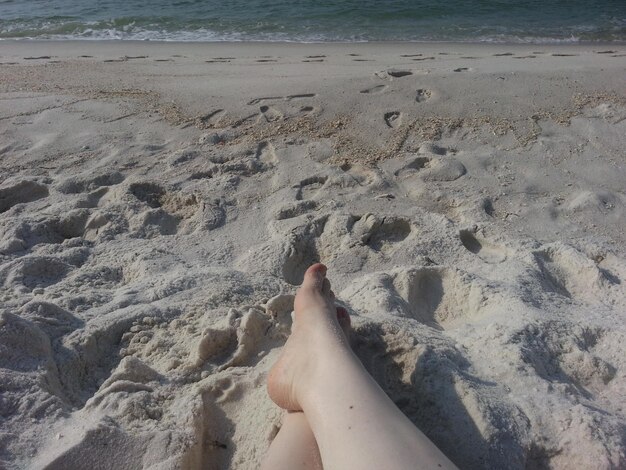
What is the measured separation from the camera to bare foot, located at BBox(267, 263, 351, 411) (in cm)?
143

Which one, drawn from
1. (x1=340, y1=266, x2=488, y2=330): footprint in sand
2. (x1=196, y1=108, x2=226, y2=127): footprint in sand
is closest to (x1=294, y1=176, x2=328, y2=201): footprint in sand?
(x1=340, y1=266, x2=488, y2=330): footprint in sand

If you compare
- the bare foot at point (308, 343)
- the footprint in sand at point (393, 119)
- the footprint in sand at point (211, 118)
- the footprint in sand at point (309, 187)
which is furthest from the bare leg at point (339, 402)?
the footprint in sand at point (211, 118)

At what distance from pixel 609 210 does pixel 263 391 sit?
1889mm

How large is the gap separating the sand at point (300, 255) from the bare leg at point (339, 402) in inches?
5.2

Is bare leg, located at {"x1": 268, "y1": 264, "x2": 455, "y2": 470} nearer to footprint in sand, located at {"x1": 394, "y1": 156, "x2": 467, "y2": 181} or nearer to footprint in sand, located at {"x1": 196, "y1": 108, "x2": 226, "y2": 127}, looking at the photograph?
footprint in sand, located at {"x1": 394, "y1": 156, "x2": 467, "y2": 181}

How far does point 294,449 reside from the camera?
4.27 ft

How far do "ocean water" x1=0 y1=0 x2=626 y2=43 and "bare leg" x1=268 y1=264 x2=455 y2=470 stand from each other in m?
6.04

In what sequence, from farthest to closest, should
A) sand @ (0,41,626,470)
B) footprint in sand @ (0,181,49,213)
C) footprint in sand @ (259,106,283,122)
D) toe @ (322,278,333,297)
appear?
footprint in sand @ (259,106,283,122), footprint in sand @ (0,181,49,213), toe @ (322,278,333,297), sand @ (0,41,626,470)

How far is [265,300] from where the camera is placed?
1898mm

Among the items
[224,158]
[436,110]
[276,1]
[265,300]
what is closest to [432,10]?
[276,1]

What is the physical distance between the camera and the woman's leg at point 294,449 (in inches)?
49.9

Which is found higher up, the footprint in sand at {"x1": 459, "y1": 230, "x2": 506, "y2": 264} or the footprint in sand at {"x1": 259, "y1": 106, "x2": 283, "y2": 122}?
the footprint in sand at {"x1": 259, "y1": 106, "x2": 283, "y2": 122}

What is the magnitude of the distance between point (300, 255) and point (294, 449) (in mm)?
1025

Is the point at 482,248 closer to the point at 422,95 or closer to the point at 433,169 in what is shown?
the point at 433,169
